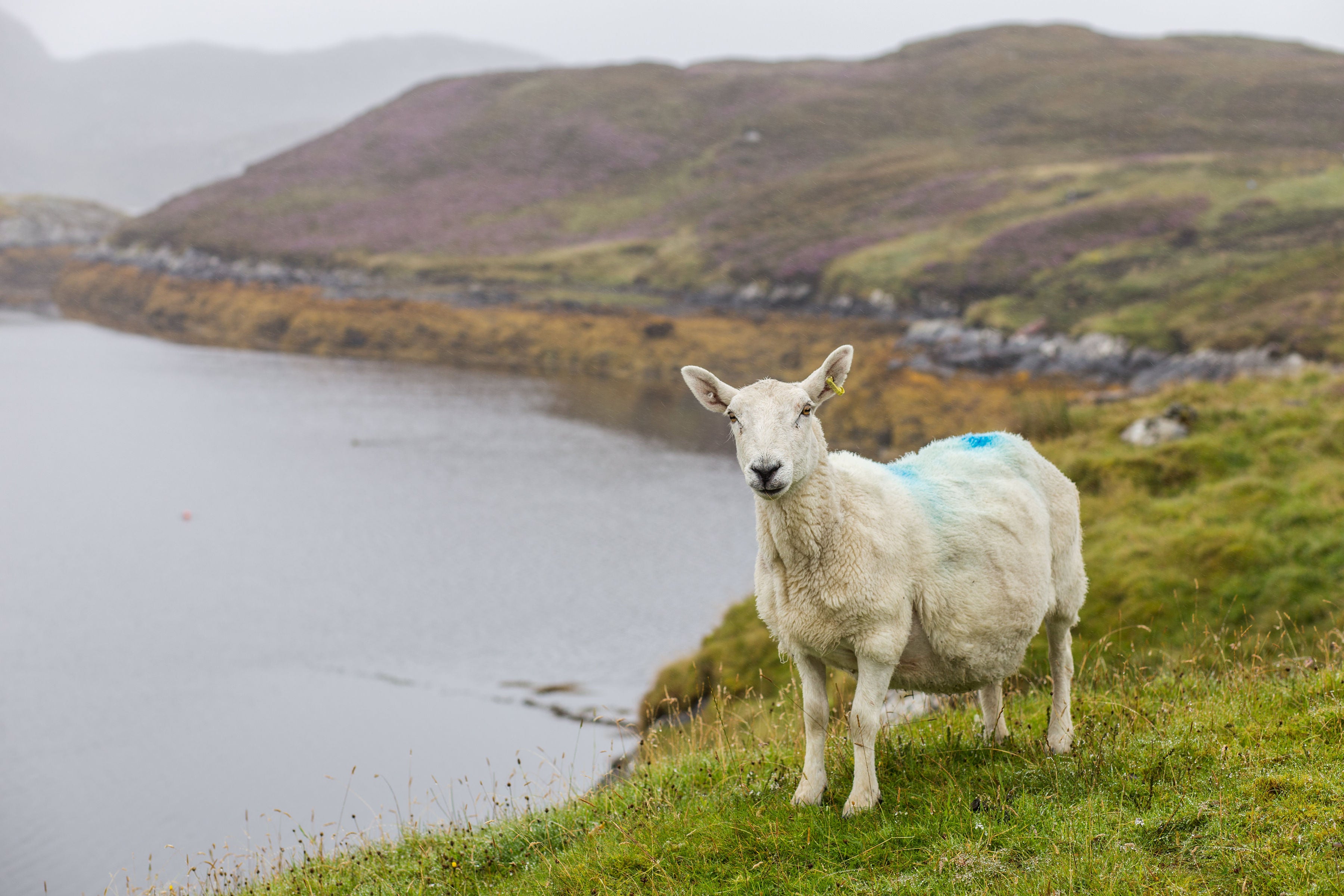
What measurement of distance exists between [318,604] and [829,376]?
24.7 m

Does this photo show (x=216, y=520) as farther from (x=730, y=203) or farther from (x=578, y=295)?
(x=730, y=203)

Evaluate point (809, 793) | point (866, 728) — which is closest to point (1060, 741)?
point (866, 728)

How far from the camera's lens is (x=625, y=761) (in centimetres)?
1049

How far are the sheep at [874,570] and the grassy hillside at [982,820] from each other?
43cm

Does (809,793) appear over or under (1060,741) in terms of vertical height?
under

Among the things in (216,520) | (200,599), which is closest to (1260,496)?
(200,599)

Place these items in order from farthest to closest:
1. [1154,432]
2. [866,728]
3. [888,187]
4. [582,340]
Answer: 1. [888,187]
2. [582,340]
3. [1154,432]
4. [866,728]

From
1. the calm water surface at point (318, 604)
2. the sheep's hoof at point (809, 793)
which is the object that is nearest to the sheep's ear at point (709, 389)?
the sheep's hoof at point (809, 793)

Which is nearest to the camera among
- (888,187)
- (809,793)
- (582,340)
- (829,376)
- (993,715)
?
(829,376)

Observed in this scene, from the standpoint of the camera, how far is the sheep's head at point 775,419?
18.1 ft

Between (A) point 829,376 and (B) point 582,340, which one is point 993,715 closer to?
(A) point 829,376

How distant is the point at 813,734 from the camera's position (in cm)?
641

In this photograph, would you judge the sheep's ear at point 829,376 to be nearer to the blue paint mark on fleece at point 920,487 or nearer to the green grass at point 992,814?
the blue paint mark on fleece at point 920,487

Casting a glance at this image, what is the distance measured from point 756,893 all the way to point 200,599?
26447 mm
